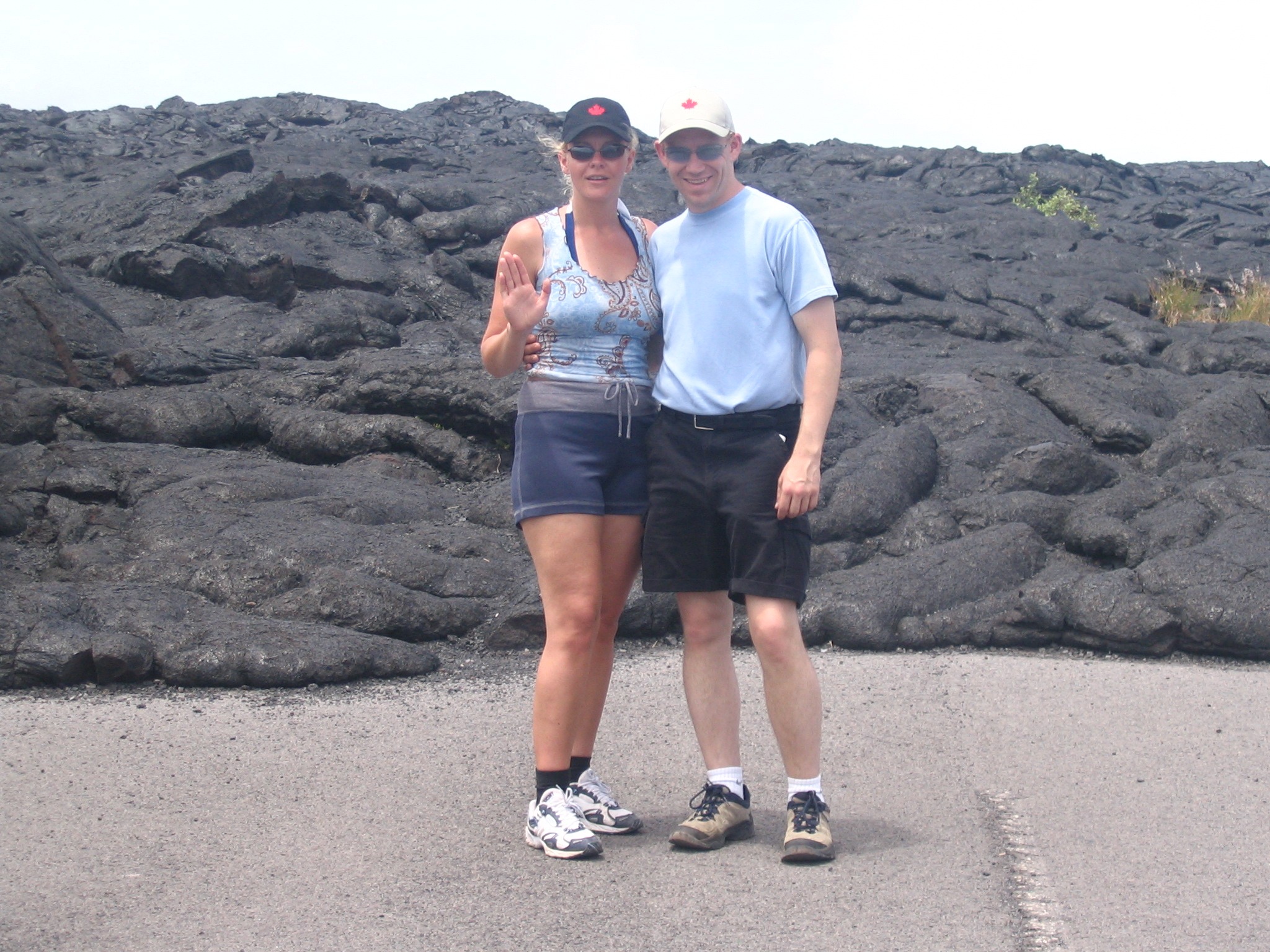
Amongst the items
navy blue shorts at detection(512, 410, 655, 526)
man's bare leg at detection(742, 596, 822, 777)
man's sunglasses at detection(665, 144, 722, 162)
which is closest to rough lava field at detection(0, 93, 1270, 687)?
navy blue shorts at detection(512, 410, 655, 526)

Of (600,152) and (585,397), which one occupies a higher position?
(600,152)

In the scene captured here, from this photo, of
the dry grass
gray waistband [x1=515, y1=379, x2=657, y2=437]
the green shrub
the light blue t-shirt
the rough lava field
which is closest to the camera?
the light blue t-shirt

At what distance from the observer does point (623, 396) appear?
372cm

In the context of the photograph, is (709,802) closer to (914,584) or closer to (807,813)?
(807,813)

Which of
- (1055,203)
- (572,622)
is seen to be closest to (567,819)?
(572,622)

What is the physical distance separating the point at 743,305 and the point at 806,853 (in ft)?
5.19

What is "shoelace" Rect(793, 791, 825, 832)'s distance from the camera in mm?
3492

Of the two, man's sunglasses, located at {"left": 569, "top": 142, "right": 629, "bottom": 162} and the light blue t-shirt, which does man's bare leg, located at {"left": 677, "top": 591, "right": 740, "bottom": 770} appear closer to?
the light blue t-shirt

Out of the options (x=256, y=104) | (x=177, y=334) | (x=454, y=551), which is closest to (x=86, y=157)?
(x=256, y=104)

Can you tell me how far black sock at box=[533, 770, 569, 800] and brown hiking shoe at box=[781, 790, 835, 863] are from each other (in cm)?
68

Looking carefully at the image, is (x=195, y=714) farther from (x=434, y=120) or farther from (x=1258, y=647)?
(x=434, y=120)

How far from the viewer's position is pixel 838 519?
7.60 m

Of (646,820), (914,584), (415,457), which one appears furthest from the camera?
(415,457)

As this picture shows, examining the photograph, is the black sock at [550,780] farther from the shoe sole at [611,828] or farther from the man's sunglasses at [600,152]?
the man's sunglasses at [600,152]
